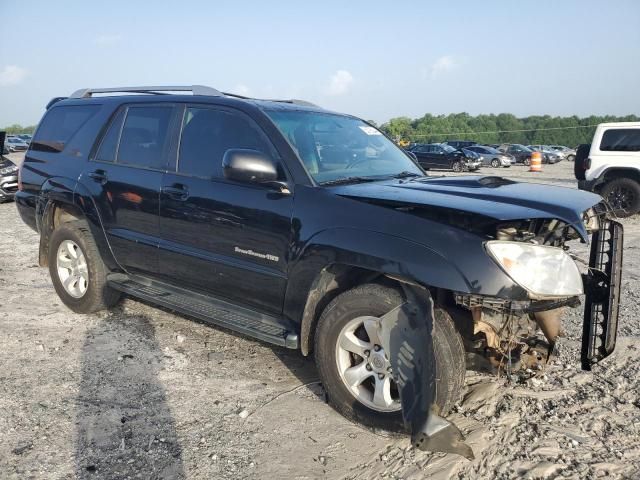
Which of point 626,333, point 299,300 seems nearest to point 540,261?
point 299,300

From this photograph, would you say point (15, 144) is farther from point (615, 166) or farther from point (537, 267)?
point (537, 267)

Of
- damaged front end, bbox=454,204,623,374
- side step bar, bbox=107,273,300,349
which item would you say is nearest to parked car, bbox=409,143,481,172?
side step bar, bbox=107,273,300,349

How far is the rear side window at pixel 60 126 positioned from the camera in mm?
4879

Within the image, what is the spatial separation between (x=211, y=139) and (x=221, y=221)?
2.16ft

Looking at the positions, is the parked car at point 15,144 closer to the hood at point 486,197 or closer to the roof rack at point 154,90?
the roof rack at point 154,90

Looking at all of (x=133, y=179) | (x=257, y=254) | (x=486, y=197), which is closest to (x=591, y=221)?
(x=486, y=197)

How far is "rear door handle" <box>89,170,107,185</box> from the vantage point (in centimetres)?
443

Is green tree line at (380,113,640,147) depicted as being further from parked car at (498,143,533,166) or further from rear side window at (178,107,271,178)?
rear side window at (178,107,271,178)

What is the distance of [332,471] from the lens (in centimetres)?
270

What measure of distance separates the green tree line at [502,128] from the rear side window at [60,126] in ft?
244

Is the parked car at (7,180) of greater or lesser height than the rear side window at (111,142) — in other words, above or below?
below

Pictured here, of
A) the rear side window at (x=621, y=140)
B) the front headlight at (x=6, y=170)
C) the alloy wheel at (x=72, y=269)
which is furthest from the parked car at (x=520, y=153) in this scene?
the alloy wheel at (x=72, y=269)

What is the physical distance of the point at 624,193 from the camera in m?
11.3

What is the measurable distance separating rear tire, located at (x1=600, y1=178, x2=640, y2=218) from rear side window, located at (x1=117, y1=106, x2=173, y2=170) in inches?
392
